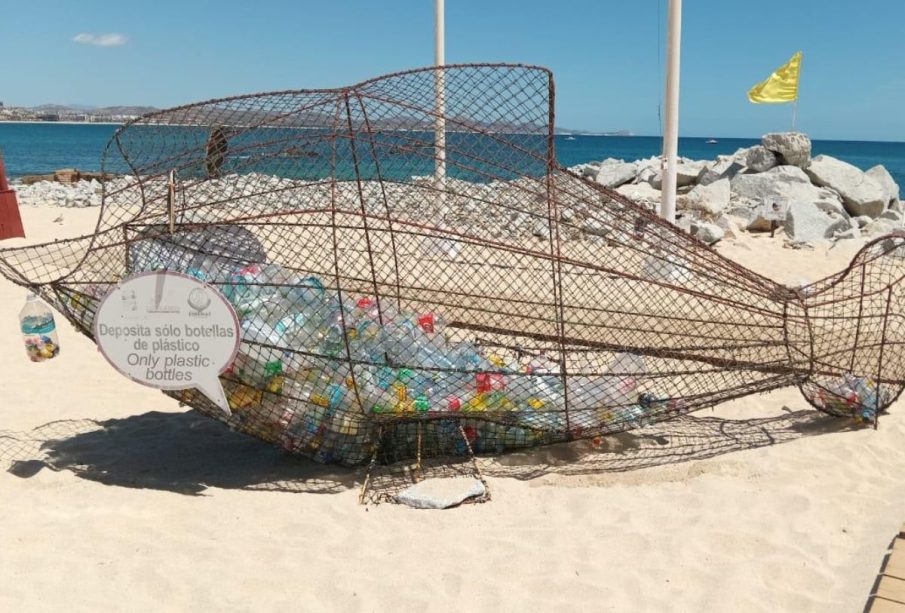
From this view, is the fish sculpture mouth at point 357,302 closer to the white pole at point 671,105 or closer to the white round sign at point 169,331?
the white round sign at point 169,331

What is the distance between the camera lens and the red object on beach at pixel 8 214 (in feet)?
34.7

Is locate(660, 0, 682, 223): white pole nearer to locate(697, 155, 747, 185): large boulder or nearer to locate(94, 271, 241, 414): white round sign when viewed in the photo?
locate(94, 271, 241, 414): white round sign

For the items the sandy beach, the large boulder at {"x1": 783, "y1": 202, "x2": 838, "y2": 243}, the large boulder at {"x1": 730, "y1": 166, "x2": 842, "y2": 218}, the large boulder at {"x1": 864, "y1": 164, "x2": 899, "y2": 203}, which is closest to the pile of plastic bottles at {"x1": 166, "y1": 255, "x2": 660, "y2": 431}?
the sandy beach

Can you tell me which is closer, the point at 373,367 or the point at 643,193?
the point at 373,367

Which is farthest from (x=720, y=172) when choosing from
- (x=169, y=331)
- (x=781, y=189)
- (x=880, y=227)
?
(x=169, y=331)

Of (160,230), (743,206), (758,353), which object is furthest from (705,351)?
(743,206)

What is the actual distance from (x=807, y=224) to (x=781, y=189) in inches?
94.7

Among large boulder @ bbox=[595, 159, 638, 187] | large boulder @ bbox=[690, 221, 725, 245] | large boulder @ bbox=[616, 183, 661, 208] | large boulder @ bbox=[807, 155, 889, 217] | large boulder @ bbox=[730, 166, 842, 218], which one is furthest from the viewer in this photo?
large boulder @ bbox=[595, 159, 638, 187]

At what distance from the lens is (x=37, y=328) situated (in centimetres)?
391

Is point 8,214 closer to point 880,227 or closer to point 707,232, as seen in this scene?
point 707,232

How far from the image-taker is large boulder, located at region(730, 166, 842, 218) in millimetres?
12297

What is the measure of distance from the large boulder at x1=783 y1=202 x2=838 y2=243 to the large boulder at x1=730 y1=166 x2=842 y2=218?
1.03 meters

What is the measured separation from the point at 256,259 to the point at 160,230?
27.0 inches

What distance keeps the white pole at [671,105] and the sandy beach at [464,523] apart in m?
3.96
